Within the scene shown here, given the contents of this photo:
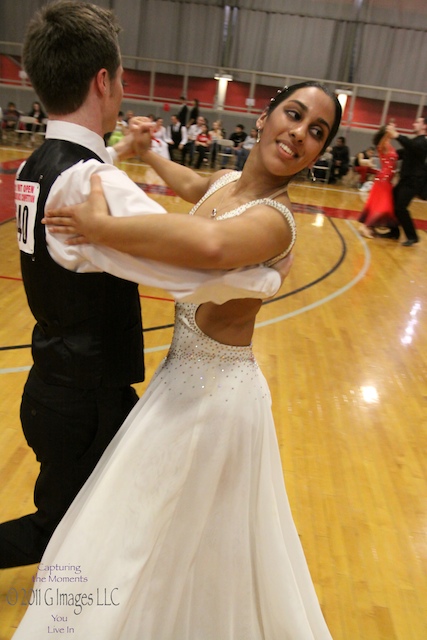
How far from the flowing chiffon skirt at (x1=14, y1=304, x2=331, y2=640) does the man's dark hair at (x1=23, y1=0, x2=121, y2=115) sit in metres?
0.61

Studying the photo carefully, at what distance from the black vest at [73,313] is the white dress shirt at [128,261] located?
34 millimetres

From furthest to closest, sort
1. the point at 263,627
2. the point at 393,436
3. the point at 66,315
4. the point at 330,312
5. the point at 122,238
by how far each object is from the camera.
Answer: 1. the point at 330,312
2. the point at 393,436
3. the point at 263,627
4. the point at 66,315
5. the point at 122,238

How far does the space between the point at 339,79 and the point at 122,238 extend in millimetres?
18293

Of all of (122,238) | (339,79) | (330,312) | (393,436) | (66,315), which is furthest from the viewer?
(339,79)

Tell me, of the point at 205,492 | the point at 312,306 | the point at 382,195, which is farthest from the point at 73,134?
the point at 382,195

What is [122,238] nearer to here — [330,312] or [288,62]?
[330,312]

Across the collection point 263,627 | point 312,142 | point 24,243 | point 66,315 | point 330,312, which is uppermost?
point 312,142

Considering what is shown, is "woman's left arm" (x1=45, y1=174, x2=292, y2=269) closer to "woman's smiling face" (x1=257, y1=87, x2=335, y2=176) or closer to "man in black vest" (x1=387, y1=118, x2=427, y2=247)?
"woman's smiling face" (x1=257, y1=87, x2=335, y2=176)

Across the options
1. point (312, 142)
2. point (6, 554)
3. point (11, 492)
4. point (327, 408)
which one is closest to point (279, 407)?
point (327, 408)

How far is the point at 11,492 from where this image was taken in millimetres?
2391

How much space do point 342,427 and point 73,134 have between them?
2.43 meters

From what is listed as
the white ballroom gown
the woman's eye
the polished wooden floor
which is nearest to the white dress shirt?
the white ballroom gown

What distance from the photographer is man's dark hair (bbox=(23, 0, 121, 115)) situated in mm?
1237

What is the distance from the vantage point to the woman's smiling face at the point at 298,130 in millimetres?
1406
